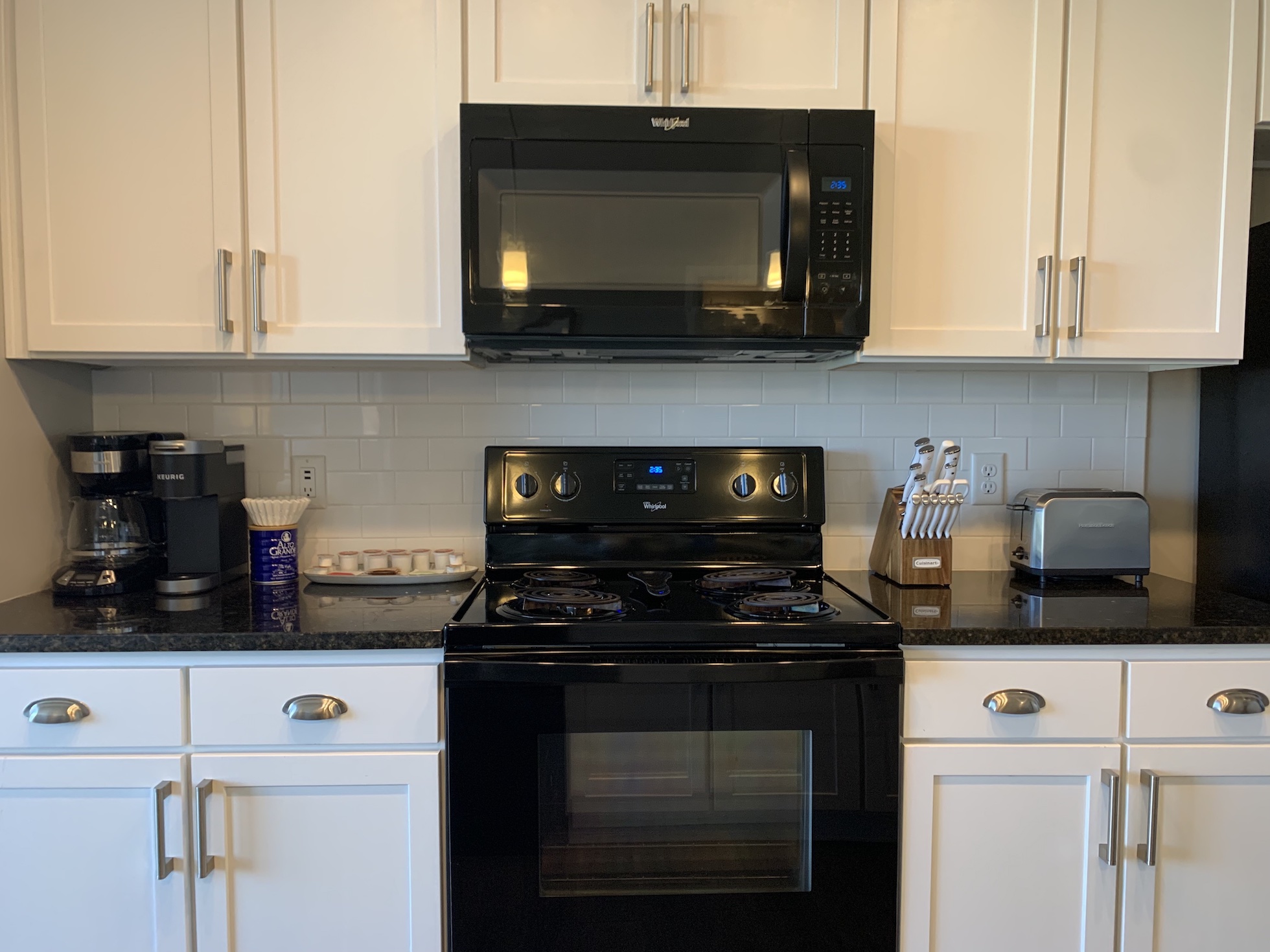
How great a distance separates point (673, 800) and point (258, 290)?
1251 mm

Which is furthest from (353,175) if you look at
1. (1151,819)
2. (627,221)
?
(1151,819)

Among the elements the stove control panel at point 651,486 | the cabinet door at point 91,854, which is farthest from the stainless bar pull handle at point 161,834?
the stove control panel at point 651,486

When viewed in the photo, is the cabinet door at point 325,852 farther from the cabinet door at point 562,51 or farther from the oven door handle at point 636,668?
the cabinet door at point 562,51

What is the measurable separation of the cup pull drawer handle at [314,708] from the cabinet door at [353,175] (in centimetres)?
68

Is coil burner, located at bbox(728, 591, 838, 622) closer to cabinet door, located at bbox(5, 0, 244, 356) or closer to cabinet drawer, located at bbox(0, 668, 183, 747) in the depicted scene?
cabinet drawer, located at bbox(0, 668, 183, 747)

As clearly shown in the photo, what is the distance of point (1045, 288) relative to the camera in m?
1.65

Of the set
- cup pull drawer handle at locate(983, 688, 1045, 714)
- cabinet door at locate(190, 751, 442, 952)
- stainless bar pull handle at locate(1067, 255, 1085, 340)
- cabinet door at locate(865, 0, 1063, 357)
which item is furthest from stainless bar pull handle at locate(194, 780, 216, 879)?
stainless bar pull handle at locate(1067, 255, 1085, 340)

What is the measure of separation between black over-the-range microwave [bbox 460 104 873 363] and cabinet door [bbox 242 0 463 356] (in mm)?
95

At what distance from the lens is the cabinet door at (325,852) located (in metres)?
1.35

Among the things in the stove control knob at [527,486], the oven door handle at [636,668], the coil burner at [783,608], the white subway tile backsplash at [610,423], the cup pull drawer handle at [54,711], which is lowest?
the cup pull drawer handle at [54,711]

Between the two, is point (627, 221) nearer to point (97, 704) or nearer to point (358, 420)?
point (358, 420)

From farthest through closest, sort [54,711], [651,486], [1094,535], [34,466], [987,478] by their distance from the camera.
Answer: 1. [987,478]
2. [651,486]
3. [1094,535]
4. [34,466]
5. [54,711]

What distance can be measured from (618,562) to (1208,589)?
1.31 metres

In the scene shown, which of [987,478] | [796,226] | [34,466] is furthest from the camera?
[987,478]
